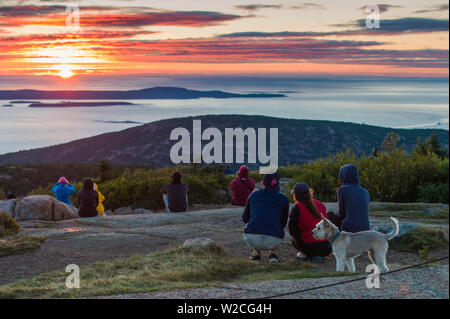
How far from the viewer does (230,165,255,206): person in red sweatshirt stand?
42.7ft

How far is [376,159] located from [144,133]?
5140cm

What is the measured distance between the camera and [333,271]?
26.8 feet

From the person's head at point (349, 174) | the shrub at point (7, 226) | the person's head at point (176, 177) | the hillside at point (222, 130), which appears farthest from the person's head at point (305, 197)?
the hillside at point (222, 130)

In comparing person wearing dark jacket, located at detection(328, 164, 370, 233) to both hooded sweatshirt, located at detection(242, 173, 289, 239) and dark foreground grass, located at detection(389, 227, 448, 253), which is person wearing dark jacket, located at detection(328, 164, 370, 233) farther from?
dark foreground grass, located at detection(389, 227, 448, 253)

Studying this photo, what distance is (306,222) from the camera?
844 cm

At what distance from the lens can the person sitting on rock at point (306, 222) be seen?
8.20 metres

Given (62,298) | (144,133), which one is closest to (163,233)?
(62,298)

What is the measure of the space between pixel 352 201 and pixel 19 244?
5.29m

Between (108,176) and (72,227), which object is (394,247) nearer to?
(72,227)

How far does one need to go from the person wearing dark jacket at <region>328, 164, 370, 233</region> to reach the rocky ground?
74cm

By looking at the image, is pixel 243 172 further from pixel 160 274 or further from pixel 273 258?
pixel 160 274

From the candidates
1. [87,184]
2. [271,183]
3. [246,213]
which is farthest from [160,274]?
[87,184]

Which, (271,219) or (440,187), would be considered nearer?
(271,219)

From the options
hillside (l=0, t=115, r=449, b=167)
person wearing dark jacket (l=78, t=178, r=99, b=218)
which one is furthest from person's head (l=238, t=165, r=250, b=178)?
hillside (l=0, t=115, r=449, b=167)
